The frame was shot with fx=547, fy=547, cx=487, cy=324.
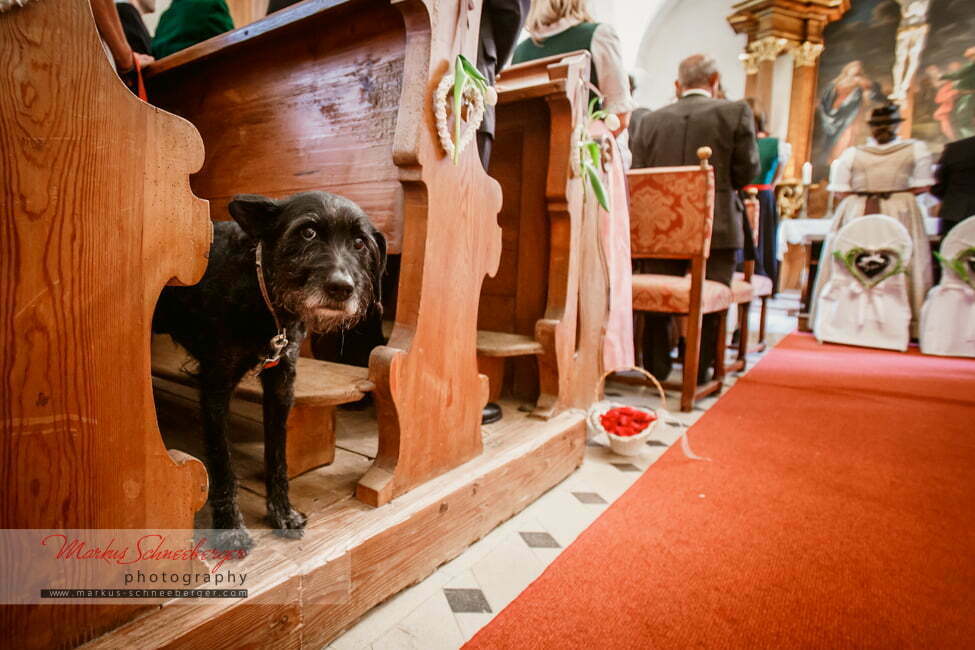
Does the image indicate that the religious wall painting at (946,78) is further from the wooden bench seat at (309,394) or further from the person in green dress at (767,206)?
the wooden bench seat at (309,394)

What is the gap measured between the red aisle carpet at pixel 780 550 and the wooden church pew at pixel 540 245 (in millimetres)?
627

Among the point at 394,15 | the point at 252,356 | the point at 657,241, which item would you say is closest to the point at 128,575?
the point at 252,356

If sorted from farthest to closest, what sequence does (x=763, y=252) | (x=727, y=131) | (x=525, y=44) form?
(x=763, y=252), (x=727, y=131), (x=525, y=44)

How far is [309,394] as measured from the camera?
1.39m

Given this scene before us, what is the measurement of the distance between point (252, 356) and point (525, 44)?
2845 millimetres

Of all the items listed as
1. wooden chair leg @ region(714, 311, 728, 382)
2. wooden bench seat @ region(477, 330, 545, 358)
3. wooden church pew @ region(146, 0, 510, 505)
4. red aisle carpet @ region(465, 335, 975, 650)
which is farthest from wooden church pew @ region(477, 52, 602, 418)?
wooden chair leg @ region(714, 311, 728, 382)

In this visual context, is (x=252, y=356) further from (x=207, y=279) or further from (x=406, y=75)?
(x=406, y=75)

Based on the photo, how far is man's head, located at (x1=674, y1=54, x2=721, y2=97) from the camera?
3.86 m

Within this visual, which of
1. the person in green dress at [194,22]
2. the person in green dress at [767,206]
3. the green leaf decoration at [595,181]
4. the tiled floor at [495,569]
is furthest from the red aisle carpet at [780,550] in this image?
the person in green dress at [767,206]

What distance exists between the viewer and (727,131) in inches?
146

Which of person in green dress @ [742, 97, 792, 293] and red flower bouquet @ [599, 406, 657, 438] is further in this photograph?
person in green dress @ [742, 97, 792, 293]

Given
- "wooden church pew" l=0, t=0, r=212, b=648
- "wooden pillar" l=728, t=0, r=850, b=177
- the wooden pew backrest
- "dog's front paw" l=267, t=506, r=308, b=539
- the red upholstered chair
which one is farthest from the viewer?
"wooden pillar" l=728, t=0, r=850, b=177

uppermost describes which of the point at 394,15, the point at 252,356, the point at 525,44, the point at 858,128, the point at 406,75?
the point at 858,128

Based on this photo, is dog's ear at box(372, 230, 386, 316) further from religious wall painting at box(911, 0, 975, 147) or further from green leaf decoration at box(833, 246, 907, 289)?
religious wall painting at box(911, 0, 975, 147)
